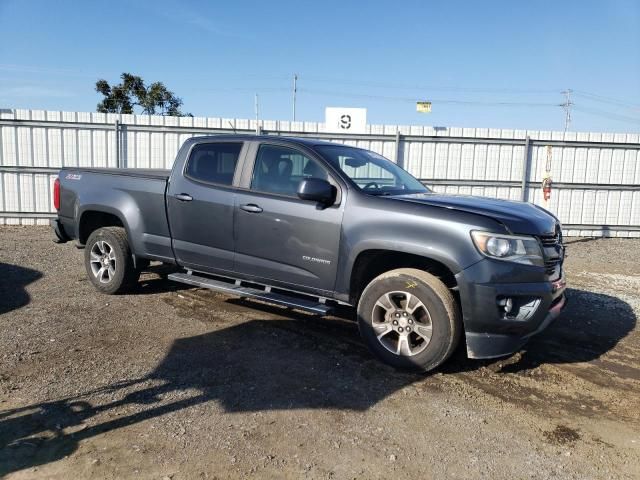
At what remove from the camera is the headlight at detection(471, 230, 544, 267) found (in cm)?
390

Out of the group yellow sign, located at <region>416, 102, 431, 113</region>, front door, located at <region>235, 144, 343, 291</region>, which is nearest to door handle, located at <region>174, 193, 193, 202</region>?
front door, located at <region>235, 144, 343, 291</region>

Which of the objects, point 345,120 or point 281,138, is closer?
point 281,138

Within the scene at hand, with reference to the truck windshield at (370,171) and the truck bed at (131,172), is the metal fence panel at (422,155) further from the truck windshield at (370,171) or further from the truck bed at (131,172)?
the truck windshield at (370,171)

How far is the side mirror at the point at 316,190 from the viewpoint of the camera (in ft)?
14.4

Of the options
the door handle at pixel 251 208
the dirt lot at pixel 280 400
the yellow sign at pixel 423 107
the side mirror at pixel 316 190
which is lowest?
the dirt lot at pixel 280 400

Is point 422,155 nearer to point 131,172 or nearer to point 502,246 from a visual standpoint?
point 131,172

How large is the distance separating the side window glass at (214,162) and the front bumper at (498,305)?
262 cm

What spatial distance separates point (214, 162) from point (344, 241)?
1895mm

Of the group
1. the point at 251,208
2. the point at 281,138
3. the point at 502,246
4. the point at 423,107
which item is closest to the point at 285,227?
the point at 251,208

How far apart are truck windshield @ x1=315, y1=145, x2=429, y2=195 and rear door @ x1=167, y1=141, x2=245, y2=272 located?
3.33 feet

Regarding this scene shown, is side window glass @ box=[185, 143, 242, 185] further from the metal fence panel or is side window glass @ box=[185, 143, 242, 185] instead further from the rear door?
the metal fence panel

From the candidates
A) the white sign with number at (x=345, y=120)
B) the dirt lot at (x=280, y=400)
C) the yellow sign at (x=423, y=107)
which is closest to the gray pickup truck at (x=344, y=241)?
the dirt lot at (x=280, y=400)

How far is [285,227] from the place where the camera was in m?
4.75

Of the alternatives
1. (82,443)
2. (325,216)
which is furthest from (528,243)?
(82,443)
